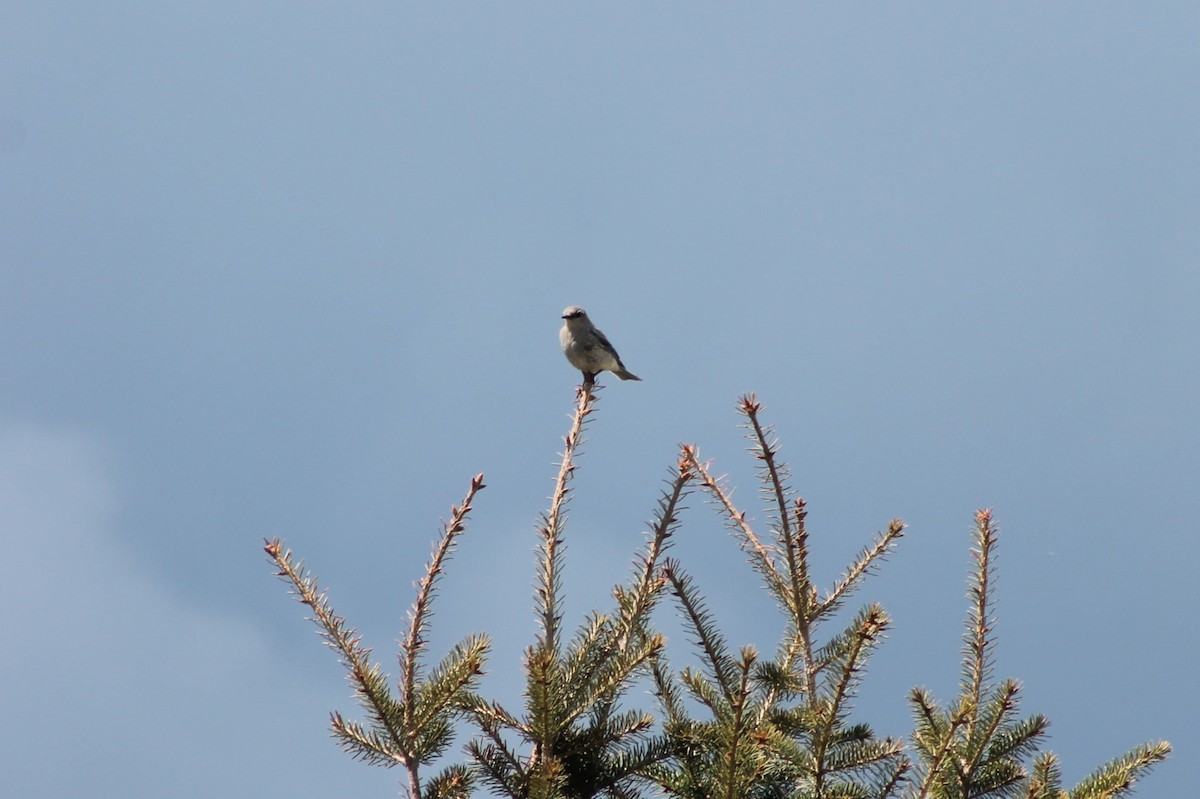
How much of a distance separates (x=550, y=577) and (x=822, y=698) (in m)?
1.17

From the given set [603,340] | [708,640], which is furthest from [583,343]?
[708,640]

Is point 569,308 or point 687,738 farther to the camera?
point 569,308

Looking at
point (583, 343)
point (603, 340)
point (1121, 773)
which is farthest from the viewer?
point (603, 340)

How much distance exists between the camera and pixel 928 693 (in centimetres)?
438

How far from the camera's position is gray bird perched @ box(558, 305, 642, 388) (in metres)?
12.8

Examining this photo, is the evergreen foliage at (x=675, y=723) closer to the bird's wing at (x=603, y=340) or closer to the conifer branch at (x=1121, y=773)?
the conifer branch at (x=1121, y=773)

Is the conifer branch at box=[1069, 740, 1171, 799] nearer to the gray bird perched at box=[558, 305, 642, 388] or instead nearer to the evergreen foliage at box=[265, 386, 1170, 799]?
the evergreen foliage at box=[265, 386, 1170, 799]

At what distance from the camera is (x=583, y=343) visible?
41.9ft

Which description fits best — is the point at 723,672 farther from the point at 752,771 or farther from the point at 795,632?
the point at 752,771

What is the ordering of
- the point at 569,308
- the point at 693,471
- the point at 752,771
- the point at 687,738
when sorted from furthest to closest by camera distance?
1. the point at 569,308
2. the point at 693,471
3. the point at 687,738
4. the point at 752,771

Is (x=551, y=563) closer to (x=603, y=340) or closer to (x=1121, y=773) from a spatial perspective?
(x=1121, y=773)

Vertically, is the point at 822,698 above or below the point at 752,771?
above

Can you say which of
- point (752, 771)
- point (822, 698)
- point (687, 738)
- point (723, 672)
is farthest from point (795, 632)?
point (752, 771)

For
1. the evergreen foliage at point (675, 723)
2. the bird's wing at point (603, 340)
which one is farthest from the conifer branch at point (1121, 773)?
the bird's wing at point (603, 340)
